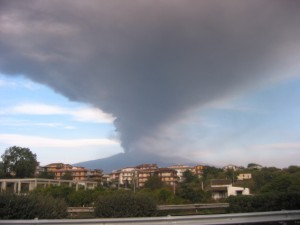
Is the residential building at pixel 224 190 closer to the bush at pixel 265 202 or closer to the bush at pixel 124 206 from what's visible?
the bush at pixel 265 202

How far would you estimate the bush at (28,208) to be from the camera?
11.9m

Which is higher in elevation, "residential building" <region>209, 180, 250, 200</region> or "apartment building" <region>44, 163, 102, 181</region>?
"apartment building" <region>44, 163, 102, 181</region>

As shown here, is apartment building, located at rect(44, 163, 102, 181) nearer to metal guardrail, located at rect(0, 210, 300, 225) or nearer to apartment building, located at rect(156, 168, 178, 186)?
apartment building, located at rect(156, 168, 178, 186)

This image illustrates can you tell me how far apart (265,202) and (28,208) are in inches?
429

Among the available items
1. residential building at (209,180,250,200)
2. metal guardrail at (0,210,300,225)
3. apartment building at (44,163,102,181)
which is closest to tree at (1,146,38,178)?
apartment building at (44,163,102,181)

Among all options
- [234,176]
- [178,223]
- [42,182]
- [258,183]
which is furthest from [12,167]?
[178,223]

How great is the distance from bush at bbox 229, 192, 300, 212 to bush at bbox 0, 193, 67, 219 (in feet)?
29.9

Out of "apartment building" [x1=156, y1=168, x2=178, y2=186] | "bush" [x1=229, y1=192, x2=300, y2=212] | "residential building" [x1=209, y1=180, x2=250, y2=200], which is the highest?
"apartment building" [x1=156, y1=168, x2=178, y2=186]

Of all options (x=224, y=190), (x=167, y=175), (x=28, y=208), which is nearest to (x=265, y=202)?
(x=28, y=208)

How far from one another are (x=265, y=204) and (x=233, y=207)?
1.74 meters

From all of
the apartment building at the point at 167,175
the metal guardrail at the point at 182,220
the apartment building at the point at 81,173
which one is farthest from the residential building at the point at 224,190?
the apartment building at the point at 81,173

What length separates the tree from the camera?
340ft

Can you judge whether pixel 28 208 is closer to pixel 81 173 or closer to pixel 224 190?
pixel 224 190

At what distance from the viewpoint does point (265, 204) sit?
16.7 meters
